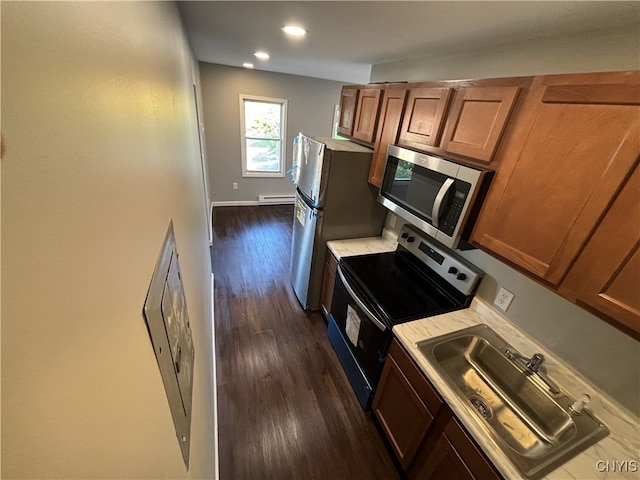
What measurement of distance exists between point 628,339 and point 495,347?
50 centimetres

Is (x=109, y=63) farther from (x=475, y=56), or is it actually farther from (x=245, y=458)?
(x=245, y=458)

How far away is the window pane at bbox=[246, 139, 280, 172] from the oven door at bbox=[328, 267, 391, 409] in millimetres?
3455

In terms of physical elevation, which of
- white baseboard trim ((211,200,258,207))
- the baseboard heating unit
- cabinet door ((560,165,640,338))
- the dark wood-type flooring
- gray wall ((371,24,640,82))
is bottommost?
the dark wood-type flooring

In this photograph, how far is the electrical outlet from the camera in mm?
1487

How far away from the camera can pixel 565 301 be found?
1.25 metres

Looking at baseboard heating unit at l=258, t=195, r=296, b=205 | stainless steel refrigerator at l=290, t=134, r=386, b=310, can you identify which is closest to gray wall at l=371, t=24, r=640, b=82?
stainless steel refrigerator at l=290, t=134, r=386, b=310

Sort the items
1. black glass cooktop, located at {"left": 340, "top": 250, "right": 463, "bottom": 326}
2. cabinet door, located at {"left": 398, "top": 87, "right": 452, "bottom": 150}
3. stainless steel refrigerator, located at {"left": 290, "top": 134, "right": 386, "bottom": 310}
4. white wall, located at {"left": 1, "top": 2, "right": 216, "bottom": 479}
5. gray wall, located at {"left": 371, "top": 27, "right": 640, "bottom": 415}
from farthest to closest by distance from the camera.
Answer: stainless steel refrigerator, located at {"left": 290, "top": 134, "right": 386, "bottom": 310}
black glass cooktop, located at {"left": 340, "top": 250, "right": 463, "bottom": 326}
cabinet door, located at {"left": 398, "top": 87, "right": 452, "bottom": 150}
gray wall, located at {"left": 371, "top": 27, "right": 640, "bottom": 415}
white wall, located at {"left": 1, "top": 2, "right": 216, "bottom": 479}

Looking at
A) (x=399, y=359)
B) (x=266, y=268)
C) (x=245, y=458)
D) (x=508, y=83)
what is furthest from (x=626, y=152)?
(x=266, y=268)

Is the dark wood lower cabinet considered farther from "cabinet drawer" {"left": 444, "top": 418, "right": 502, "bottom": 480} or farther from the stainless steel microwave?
the stainless steel microwave

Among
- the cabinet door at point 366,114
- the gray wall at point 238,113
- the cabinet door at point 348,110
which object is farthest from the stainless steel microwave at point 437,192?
the gray wall at point 238,113

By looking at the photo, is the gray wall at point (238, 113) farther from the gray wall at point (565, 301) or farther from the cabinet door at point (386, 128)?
the gray wall at point (565, 301)

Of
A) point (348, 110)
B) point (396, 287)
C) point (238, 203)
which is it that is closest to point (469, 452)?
point (396, 287)

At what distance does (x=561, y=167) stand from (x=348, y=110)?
1.83 m

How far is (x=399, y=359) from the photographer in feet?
4.83
